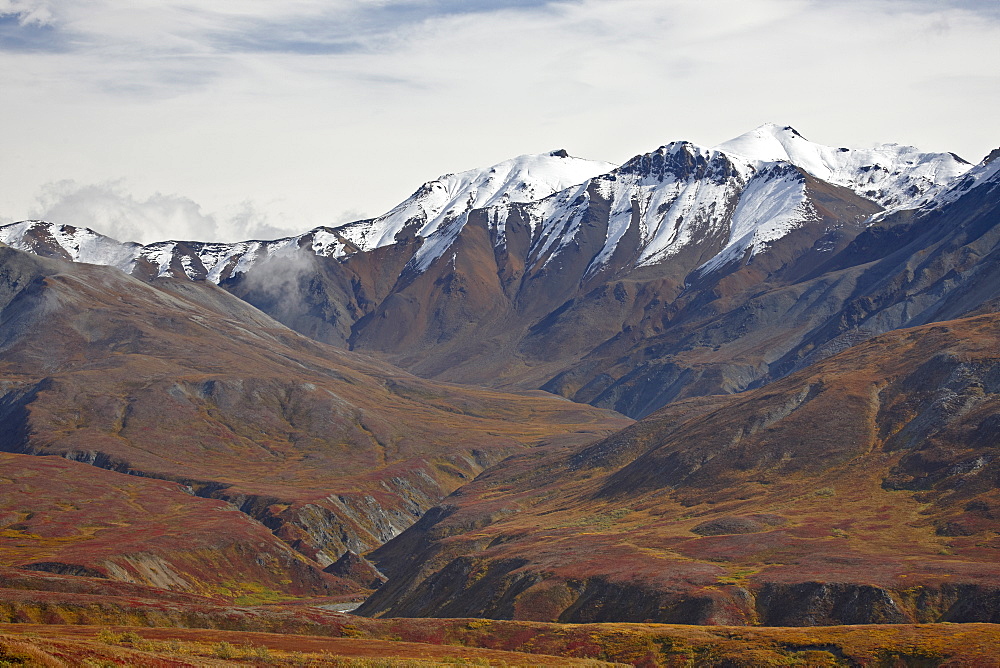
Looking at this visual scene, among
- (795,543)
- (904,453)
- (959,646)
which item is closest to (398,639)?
(959,646)

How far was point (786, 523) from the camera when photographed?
133m

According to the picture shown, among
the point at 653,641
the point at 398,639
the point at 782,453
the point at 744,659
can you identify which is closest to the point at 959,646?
the point at 744,659

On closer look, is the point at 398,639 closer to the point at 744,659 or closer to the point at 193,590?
the point at 744,659

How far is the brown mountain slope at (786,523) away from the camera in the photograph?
99188 millimetres

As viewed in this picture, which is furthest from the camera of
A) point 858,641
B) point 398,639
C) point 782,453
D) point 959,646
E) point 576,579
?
point 782,453

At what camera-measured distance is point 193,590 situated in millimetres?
157250

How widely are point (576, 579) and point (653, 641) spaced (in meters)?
35.7

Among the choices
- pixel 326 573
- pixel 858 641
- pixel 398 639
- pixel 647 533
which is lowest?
pixel 326 573

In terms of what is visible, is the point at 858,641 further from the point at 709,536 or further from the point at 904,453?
the point at 904,453

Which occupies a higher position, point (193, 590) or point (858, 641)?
point (858, 641)

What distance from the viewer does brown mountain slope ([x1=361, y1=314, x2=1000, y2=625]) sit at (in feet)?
325

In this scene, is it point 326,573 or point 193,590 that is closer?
point 193,590

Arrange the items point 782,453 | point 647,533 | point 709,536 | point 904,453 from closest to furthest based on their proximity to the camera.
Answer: point 709,536 → point 647,533 → point 904,453 → point 782,453

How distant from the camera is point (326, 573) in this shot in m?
184
